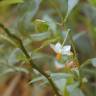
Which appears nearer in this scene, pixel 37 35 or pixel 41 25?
pixel 41 25

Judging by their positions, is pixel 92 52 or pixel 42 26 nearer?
pixel 42 26

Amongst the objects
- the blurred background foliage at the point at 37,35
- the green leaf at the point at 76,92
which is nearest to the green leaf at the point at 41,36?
the blurred background foliage at the point at 37,35

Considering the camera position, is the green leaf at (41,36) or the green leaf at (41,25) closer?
the green leaf at (41,25)

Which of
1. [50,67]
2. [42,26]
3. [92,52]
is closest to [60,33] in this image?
[42,26]

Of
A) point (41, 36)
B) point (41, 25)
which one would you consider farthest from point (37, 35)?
point (41, 25)

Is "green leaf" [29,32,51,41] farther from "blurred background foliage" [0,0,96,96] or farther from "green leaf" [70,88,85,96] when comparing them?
"green leaf" [70,88,85,96]

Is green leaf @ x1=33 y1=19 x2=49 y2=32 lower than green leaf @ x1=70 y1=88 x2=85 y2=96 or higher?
higher

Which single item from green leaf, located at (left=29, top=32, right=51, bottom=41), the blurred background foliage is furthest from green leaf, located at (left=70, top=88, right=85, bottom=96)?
green leaf, located at (left=29, top=32, right=51, bottom=41)

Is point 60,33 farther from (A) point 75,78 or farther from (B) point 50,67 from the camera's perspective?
(B) point 50,67

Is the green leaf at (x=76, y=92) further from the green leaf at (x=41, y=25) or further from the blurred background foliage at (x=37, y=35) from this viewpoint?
the green leaf at (x=41, y=25)

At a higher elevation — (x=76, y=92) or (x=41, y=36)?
(x=41, y=36)

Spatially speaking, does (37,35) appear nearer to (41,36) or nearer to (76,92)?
(41,36)
